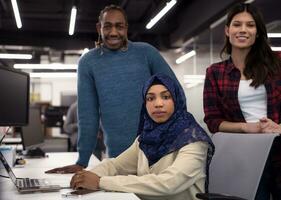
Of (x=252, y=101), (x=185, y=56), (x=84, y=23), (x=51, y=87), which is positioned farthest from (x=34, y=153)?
(x=51, y=87)

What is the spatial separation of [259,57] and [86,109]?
3.30 feet

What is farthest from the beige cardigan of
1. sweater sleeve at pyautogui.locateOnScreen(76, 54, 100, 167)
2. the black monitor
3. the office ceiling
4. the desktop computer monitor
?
the office ceiling

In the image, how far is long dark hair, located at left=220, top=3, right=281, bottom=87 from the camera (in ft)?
6.89

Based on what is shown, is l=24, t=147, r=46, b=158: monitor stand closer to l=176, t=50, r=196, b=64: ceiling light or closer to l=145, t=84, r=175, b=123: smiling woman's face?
l=145, t=84, r=175, b=123: smiling woman's face

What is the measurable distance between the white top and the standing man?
0.51m

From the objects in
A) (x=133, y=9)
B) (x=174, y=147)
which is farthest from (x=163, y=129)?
(x=133, y=9)

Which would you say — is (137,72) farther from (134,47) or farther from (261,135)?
(261,135)

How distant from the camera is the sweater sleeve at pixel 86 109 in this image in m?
2.50

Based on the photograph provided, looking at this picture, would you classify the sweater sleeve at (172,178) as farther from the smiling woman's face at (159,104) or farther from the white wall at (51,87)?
the white wall at (51,87)

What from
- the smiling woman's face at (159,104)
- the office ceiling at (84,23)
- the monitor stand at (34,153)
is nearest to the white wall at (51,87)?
the office ceiling at (84,23)

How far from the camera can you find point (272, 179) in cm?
176

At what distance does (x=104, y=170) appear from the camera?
2104mm

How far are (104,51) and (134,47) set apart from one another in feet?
0.57

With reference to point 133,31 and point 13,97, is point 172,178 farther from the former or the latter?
point 133,31
